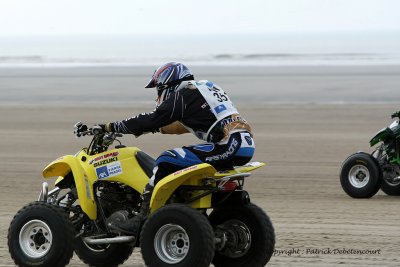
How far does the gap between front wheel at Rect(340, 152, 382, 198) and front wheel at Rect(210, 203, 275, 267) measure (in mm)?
5667

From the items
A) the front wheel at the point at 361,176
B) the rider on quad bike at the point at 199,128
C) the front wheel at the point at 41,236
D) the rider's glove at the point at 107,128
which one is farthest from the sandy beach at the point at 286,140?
the rider's glove at the point at 107,128

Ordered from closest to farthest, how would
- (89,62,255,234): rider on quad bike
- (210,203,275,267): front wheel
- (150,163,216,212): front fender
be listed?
(150,163,216,212): front fender
(89,62,255,234): rider on quad bike
(210,203,275,267): front wheel

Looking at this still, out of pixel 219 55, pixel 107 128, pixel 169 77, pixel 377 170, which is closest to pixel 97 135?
pixel 107 128

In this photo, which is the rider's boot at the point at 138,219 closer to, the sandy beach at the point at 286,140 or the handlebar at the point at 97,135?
the handlebar at the point at 97,135

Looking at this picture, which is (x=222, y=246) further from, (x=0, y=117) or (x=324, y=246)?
(x=0, y=117)

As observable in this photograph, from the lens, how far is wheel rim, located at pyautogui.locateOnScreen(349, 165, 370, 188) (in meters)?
14.0

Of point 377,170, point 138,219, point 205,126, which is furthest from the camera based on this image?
point 377,170

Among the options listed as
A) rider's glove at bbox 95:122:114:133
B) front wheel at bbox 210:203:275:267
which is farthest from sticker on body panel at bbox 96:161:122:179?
front wheel at bbox 210:203:275:267

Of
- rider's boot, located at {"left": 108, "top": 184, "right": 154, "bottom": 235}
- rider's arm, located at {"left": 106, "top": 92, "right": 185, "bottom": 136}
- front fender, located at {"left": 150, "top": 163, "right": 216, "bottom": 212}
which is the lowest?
rider's boot, located at {"left": 108, "top": 184, "right": 154, "bottom": 235}

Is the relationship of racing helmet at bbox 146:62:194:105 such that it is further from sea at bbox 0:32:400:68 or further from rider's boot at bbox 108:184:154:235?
sea at bbox 0:32:400:68

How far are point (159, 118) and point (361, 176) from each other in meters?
6.34

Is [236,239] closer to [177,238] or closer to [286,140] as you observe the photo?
[177,238]

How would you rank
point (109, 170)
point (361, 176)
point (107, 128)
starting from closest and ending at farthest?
point (107, 128) → point (109, 170) → point (361, 176)

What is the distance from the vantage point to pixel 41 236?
856 centimetres
